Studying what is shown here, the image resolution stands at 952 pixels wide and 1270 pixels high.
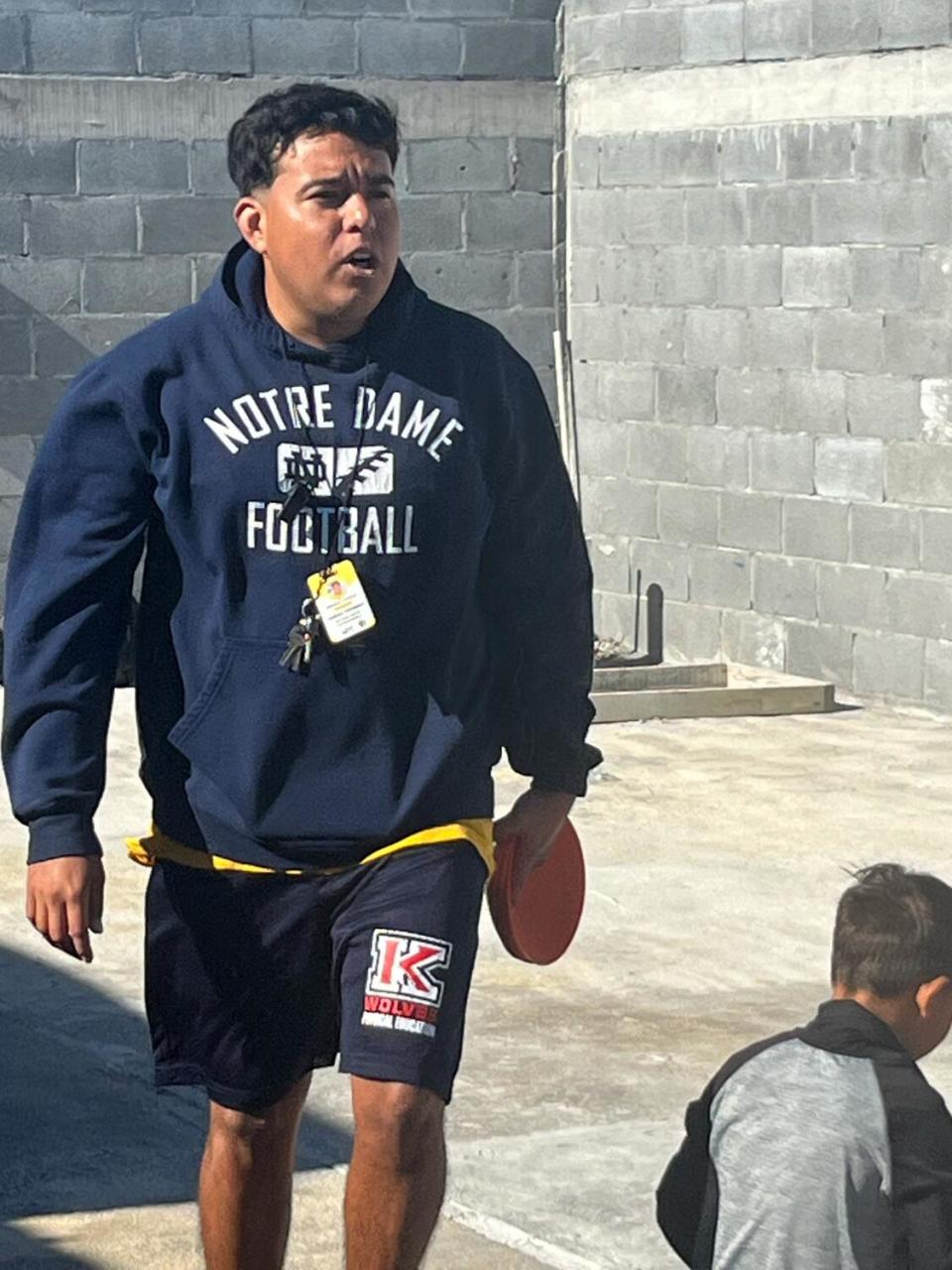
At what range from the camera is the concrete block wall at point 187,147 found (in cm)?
1191

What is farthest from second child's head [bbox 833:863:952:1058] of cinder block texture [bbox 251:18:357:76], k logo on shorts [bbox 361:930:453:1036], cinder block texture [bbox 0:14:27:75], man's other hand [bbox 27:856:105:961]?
cinder block texture [bbox 251:18:357:76]

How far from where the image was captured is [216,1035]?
384 centimetres

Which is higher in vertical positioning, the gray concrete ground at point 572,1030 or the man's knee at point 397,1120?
the man's knee at point 397,1120

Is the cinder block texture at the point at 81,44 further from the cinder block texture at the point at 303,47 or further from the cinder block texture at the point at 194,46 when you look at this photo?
the cinder block texture at the point at 303,47

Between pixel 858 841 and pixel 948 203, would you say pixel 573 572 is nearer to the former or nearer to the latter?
pixel 858 841

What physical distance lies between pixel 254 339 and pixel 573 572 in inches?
23.2

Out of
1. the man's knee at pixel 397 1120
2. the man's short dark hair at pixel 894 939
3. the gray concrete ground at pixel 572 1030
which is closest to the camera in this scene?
the man's short dark hair at pixel 894 939

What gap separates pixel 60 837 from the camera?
3717mm

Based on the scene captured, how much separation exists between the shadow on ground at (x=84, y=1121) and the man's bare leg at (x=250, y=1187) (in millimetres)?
670

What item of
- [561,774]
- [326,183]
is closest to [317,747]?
[561,774]

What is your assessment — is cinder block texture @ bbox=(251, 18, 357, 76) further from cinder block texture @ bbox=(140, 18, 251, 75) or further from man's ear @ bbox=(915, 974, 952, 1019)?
man's ear @ bbox=(915, 974, 952, 1019)

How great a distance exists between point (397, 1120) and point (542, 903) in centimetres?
64

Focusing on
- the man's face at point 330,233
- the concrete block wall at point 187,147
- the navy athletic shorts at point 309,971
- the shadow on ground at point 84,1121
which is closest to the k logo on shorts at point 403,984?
the navy athletic shorts at point 309,971

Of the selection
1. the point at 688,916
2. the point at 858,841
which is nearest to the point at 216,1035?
the point at 688,916
